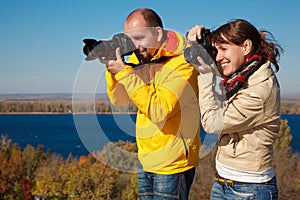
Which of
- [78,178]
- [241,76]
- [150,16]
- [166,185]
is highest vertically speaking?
[150,16]

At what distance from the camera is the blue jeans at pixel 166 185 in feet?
6.34

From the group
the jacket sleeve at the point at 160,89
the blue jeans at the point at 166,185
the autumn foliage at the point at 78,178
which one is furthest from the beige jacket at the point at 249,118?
A: the autumn foliage at the point at 78,178

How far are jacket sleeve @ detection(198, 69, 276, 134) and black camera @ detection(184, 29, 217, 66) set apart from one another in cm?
10

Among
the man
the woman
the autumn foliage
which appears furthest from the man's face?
the autumn foliage

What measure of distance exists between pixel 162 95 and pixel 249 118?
393 mm

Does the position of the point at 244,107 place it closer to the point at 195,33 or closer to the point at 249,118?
the point at 249,118

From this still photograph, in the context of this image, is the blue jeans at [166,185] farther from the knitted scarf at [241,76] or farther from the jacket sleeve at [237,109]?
the knitted scarf at [241,76]

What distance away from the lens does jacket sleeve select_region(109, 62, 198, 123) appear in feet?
6.03

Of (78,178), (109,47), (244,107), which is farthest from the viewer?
(78,178)

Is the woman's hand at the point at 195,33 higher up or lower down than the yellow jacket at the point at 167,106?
higher up

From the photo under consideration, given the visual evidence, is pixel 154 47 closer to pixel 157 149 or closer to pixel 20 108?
pixel 157 149

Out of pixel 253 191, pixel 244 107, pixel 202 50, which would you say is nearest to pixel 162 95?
pixel 202 50

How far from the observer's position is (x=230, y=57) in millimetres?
1734

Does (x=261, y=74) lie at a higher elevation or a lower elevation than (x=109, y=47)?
lower
